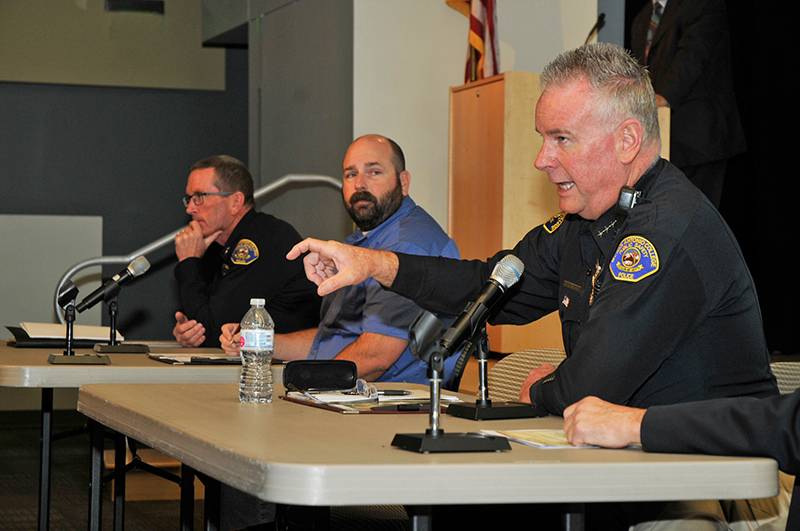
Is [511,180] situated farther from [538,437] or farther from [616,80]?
[538,437]

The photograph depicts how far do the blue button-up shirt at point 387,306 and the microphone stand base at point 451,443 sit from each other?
5.36 ft

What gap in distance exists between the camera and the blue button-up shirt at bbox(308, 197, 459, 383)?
3.29 metres

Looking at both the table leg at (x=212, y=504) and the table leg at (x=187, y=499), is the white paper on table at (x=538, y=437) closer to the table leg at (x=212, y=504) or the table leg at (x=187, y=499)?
the table leg at (x=212, y=504)

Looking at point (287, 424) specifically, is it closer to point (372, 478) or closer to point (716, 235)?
point (372, 478)

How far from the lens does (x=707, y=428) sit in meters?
1.58

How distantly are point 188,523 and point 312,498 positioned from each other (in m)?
1.63

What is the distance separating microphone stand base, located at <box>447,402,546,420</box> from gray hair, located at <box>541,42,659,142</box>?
1.81ft

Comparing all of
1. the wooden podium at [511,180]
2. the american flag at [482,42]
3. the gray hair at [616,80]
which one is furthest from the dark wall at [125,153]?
the gray hair at [616,80]

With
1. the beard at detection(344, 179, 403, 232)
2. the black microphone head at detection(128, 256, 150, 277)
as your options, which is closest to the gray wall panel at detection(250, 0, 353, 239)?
the beard at detection(344, 179, 403, 232)

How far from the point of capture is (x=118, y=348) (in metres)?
3.47

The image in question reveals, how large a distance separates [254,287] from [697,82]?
7.05 ft

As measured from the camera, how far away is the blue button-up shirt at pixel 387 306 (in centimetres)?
329

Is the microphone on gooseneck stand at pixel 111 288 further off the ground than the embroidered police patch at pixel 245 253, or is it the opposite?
the embroidered police patch at pixel 245 253

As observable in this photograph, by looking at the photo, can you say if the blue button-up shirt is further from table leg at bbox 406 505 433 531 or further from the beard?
table leg at bbox 406 505 433 531
